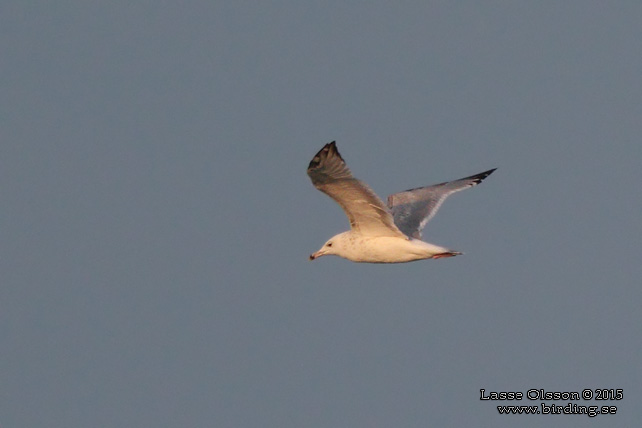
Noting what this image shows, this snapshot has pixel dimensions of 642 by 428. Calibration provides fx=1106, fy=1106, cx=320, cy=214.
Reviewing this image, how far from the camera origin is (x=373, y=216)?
54.1 ft

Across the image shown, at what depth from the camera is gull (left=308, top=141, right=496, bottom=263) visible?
49.6 feet

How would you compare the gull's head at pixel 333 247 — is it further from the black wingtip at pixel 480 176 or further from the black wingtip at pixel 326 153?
the black wingtip at pixel 480 176

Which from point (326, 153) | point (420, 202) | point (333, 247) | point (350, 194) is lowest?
point (333, 247)

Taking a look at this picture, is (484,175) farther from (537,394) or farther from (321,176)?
(321,176)

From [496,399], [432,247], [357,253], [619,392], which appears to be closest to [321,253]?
[357,253]

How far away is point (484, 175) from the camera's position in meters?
20.8

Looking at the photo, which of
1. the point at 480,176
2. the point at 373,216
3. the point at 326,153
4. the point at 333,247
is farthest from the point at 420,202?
the point at 326,153

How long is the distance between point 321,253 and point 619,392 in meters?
5.33

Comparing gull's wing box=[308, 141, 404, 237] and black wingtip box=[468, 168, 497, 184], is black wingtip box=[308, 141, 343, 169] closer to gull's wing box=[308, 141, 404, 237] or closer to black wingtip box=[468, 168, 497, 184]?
gull's wing box=[308, 141, 404, 237]

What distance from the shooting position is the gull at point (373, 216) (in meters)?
15.1

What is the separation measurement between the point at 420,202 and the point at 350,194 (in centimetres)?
412

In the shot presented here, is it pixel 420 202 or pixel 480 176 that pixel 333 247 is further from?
pixel 480 176

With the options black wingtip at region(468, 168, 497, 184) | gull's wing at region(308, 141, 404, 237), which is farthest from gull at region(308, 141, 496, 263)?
black wingtip at region(468, 168, 497, 184)

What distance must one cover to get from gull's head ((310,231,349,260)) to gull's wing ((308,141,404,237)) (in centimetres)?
48
